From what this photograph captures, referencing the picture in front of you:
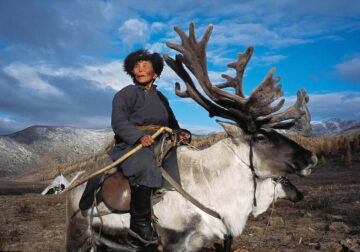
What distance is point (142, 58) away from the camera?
461 cm

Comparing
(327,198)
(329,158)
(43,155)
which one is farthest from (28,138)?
(327,198)

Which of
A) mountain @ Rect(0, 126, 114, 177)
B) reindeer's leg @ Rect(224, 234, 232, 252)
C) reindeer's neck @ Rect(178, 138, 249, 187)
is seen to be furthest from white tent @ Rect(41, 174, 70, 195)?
mountain @ Rect(0, 126, 114, 177)

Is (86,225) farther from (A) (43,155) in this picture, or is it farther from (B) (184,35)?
(A) (43,155)

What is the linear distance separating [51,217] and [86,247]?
939cm

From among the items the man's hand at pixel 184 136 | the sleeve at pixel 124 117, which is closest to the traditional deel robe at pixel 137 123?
the sleeve at pixel 124 117

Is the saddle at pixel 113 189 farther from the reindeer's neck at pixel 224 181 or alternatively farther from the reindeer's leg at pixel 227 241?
the reindeer's leg at pixel 227 241

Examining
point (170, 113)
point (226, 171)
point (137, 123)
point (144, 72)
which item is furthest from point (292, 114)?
point (144, 72)

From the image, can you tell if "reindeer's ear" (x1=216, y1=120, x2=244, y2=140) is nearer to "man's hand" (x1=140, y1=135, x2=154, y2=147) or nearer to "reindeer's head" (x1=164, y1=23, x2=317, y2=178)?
Answer: "reindeer's head" (x1=164, y1=23, x2=317, y2=178)

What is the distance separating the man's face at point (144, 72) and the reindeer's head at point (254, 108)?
0.36 metres

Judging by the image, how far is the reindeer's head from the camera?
11.3 ft

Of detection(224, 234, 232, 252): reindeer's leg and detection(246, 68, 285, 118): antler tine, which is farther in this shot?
detection(246, 68, 285, 118): antler tine

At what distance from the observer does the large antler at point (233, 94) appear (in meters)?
3.60

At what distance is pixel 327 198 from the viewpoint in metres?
13.0

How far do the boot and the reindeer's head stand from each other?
1.31 meters
